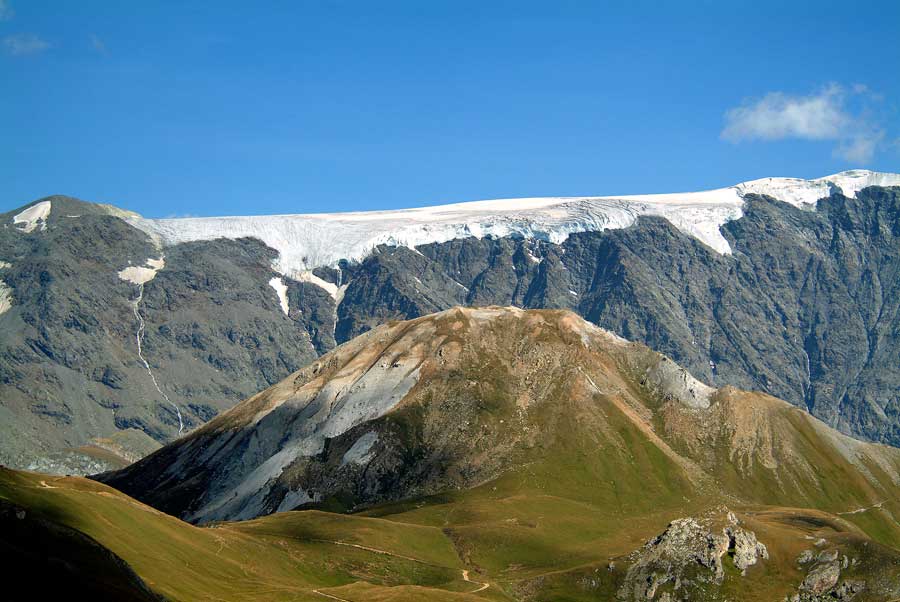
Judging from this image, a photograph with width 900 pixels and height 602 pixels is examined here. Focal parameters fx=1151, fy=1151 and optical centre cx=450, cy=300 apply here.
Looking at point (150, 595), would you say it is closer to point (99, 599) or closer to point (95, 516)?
point (99, 599)

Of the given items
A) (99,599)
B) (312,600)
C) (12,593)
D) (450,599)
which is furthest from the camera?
(450,599)

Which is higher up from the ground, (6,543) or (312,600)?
(6,543)

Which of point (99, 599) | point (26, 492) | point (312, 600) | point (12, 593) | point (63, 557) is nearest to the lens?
point (12, 593)

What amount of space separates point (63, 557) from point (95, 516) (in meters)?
47.9

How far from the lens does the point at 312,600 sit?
180500 mm

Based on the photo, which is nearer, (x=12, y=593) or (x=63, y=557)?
(x=12, y=593)

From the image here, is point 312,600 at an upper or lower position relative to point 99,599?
lower

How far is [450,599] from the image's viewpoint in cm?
19675

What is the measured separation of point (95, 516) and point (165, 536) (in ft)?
51.5

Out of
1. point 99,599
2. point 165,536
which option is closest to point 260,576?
point 165,536

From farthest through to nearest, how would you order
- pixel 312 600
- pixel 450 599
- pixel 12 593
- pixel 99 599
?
1. pixel 450 599
2. pixel 312 600
3. pixel 99 599
4. pixel 12 593

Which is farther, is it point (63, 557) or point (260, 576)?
point (260, 576)

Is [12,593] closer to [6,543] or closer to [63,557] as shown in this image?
[6,543]

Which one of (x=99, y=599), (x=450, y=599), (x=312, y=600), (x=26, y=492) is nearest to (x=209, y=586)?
(x=312, y=600)
